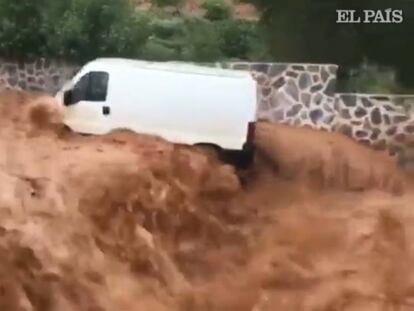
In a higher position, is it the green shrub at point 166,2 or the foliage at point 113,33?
the green shrub at point 166,2

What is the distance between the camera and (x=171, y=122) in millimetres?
1461

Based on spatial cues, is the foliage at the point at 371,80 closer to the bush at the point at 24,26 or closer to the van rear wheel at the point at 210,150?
the van rear wheel at the point at 210,150

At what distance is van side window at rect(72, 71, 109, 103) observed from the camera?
4.83 ft

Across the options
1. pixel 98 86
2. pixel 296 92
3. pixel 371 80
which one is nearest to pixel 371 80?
pixel 371 80

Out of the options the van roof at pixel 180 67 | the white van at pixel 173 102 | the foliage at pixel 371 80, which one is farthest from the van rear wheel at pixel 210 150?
the foliage at pixel 371 80

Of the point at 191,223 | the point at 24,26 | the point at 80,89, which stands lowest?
the point at 191,223

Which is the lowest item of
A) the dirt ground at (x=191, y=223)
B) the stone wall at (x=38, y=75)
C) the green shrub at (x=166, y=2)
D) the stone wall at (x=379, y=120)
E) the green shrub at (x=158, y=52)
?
the dirt ground at (x=191, y=223)

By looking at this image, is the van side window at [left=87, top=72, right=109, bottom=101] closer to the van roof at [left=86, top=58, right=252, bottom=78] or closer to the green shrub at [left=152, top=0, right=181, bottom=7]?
the van roof at [left=86, top=58, right=252, bottom=78]

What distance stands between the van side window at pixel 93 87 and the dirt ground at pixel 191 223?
6cm

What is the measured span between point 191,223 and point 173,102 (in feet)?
0.66

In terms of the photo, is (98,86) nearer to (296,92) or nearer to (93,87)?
(93,87)

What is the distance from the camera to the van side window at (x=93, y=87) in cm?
147

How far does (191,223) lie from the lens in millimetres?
1439

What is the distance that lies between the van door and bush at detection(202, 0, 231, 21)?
0.65ft
